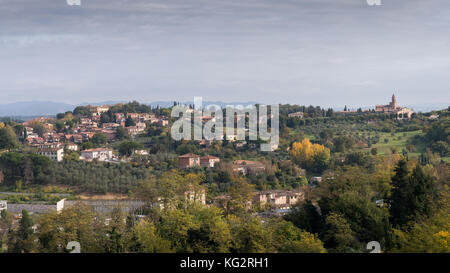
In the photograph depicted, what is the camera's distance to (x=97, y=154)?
25.0m

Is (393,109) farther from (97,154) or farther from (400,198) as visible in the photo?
(400,198)

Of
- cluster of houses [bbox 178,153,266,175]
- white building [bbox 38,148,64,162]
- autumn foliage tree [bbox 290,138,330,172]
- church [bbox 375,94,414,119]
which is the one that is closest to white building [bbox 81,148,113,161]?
white building [bbox 38,148,64,162]

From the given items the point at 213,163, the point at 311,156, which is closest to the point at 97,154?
the point at 213,163

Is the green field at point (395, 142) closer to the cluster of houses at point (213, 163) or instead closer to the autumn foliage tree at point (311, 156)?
the autumn foliage tree at point (311, 156)

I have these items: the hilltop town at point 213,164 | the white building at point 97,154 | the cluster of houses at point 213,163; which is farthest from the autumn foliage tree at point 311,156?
the white building at point 97,154

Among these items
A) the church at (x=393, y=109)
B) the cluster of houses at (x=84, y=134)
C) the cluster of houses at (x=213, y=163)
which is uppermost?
the church at (x=393, y=109)

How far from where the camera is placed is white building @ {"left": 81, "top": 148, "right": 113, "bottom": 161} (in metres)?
24.7

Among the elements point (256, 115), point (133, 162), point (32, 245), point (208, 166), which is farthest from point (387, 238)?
point (256, 115)

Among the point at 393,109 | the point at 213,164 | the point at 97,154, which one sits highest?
the point at 393,109

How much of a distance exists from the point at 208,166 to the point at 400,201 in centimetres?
1424

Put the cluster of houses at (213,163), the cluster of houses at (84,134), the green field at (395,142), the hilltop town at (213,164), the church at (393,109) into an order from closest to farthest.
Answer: the hilltop town at (213,164) → the cluster of houses at (213,163) → the green field at (395,142) → the cluster of houses at (84,134) → the church at (393,109)

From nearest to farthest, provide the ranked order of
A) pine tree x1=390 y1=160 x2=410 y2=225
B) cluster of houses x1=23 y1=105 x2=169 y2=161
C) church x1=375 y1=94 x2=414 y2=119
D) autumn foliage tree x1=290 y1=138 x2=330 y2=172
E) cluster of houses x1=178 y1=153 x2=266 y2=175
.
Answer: pine tree x1=390 y1=160 x2=410 y2=225, cluster of houses x1=178 y1=153 x2=266 y2=175, autumn foliage tree x1=290 y1=138 x2=330 y2=172, cluster of houses x1=23 y1=105 x2=169 y2=161, church x1=375 y1=94 x2=414 y2=119

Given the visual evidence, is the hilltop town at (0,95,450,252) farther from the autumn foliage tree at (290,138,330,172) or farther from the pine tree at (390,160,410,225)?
the pine tree at (390,160,410,225)

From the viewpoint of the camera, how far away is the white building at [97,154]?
2475 centimetres
